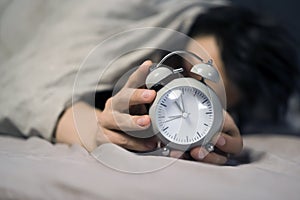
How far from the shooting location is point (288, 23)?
1302 millimetres

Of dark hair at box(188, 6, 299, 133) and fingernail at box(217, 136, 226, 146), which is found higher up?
fingernail at box(217, 136, 226, 146)

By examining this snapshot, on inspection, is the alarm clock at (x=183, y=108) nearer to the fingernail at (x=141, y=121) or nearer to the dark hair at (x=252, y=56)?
the fingernail at (x=141, y=121)

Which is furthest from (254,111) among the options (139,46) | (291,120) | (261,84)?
(139,46)

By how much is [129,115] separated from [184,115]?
6cm

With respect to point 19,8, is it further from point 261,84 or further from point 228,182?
point 228,182

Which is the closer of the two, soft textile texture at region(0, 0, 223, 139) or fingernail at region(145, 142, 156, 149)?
fingernail at region(145, 142, 156, 149)

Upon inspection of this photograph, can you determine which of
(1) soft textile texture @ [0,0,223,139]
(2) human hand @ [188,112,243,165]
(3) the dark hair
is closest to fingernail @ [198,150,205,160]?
(2) human hand @ [188,112,243,165]

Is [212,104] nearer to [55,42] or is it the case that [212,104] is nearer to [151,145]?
[151,145]

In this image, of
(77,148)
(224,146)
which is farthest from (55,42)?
(224,146)

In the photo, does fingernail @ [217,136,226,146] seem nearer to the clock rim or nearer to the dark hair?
the clock rim

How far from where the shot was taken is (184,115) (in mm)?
533

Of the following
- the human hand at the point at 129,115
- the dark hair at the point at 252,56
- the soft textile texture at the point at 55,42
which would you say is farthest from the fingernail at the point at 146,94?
the dark hair at the point at 252,56

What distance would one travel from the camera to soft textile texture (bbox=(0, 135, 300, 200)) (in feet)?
1.53

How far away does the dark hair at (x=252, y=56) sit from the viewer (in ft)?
3.01
